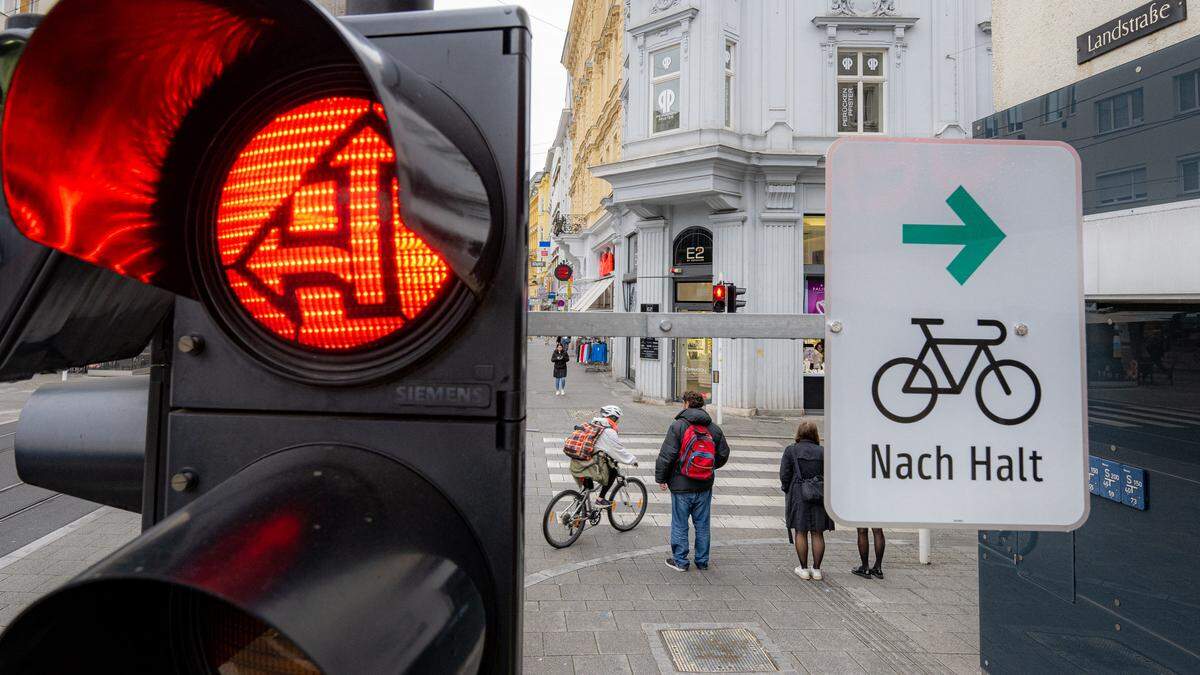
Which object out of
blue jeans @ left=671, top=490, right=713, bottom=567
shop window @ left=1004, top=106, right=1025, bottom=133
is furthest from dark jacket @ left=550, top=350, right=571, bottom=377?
shop window @ left=1004, top=106, right=1025, bottom=133

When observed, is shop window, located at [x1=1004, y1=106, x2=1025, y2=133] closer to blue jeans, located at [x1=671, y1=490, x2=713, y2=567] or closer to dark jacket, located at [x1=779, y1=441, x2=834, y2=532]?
dark jacket, located at [x1=779, y1=441, x2=834, y2=532]

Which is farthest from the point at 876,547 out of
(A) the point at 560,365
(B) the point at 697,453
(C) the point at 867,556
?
(A) the point at 560,365

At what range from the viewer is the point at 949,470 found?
1.63 metres

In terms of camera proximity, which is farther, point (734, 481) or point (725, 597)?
point (734, 481)

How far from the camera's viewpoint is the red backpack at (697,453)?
746 centimetres

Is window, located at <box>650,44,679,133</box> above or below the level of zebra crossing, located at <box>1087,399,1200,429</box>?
above

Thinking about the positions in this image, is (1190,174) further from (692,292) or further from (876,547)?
(692,292)

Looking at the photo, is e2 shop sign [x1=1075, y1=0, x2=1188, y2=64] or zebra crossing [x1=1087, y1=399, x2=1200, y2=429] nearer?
e2 shop sign [x1=1075, y1=0, x2=1188, y2=64]

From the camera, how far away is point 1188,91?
256 cm

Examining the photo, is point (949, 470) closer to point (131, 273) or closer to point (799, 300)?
point (131, 273)

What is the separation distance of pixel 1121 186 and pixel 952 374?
81.4 inches

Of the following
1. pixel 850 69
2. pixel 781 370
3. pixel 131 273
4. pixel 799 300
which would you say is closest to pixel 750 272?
pixel 799 300

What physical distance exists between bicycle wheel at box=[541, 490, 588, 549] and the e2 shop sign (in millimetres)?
6510

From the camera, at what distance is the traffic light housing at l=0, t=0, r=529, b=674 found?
877 millimetres
